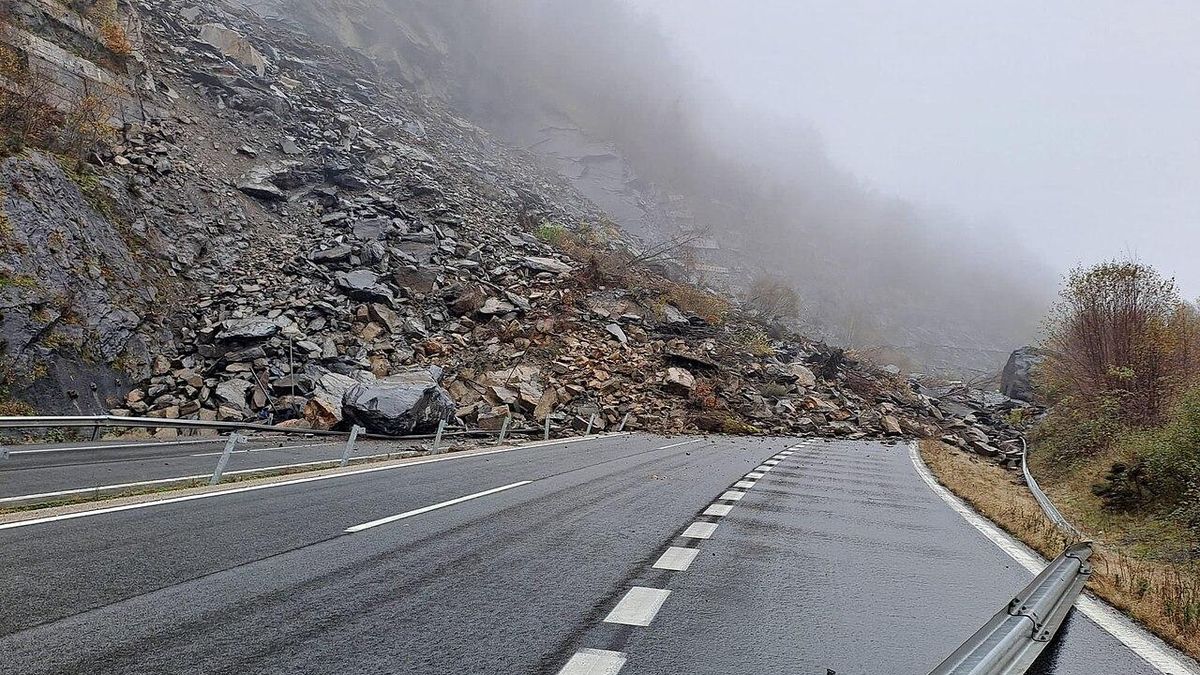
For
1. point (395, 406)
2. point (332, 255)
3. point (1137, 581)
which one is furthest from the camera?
point (332, 255)

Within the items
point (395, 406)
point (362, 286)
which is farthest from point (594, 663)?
point (362, 286)

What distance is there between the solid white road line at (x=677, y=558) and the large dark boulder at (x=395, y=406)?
15666 millimetres

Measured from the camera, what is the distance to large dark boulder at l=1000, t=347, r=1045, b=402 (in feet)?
146

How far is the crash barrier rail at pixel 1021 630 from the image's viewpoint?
272cm

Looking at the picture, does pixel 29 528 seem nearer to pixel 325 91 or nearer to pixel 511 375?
pixel 511 375

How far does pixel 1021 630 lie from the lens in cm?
321

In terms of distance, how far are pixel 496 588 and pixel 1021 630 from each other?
317 cm

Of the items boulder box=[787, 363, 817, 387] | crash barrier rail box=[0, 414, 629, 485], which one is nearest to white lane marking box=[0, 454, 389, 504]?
crash barrier rail box=[0, 414, 629, 485]

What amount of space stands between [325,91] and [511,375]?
110 feet

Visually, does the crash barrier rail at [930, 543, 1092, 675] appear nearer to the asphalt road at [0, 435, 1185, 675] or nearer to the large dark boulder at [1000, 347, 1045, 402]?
the asphalt road at [0, 435, 1185, 675]

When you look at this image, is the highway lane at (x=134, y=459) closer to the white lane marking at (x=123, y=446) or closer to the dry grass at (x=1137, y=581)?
the white lane marking at (x=123, y=446)

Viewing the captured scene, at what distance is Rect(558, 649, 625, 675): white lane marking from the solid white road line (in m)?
1.94

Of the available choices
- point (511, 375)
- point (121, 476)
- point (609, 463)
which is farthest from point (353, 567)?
point (511, 375)

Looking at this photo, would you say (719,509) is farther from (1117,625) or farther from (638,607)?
(1117,625)
